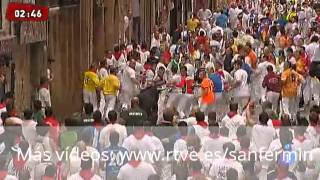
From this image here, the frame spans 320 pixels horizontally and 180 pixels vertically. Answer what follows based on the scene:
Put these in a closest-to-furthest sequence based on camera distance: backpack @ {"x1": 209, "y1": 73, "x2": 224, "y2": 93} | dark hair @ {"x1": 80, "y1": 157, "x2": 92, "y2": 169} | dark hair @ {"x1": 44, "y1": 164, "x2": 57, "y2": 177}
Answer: dark hair @ {"x1": 44, "y1": 164, "x2": 57, "y2": 177}, dark hair @ {"x1": 80, "y1": 157, "x2": 92, "y2": 169}, backpack @ {"x1": 209, "y1": 73, "x2": 224, "y2": 93}

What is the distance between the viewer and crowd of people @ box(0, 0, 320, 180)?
14086 mm

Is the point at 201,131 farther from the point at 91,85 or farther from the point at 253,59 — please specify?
the point at 253,59

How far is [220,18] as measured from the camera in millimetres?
36719

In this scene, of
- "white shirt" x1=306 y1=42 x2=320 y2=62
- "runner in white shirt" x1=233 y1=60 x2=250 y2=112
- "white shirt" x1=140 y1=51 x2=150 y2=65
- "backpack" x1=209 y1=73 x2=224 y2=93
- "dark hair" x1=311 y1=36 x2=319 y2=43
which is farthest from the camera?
"dark hair" x1=311 y1=36 x2=319 y2=43

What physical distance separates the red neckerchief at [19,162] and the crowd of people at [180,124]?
0.04 ft

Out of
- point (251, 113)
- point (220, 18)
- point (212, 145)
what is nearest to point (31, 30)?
point (251, 113)

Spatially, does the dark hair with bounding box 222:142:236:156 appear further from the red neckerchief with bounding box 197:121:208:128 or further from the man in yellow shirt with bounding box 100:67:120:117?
the man in yellow shirt with bounding box 100:67:120:117

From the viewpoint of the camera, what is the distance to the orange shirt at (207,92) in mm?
21903

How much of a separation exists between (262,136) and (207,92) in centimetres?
628

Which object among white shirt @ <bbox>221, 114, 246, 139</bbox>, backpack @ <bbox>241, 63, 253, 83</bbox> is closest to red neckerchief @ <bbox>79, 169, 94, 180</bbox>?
white shirt @ <bbox>221, 114, 246, 139</bbox>

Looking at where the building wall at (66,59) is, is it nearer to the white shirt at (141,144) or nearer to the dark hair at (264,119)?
the dark hair at (264,119)

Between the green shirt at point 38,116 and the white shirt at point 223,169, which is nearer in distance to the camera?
the white shirt at point 223,169
